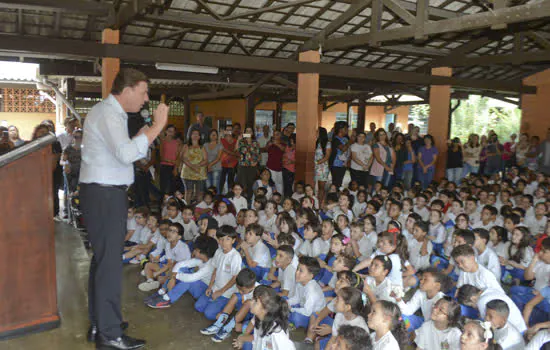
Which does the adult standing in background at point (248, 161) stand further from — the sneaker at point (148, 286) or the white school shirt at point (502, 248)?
the white school shirt at point (502, 248)

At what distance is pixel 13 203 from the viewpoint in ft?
7.90

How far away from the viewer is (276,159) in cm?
757

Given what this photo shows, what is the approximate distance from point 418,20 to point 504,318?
424cm

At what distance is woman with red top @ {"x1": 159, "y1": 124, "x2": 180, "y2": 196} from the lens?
23.2 feet

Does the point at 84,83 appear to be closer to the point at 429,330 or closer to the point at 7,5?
the point at 7,5

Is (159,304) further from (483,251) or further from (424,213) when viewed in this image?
(424,213)

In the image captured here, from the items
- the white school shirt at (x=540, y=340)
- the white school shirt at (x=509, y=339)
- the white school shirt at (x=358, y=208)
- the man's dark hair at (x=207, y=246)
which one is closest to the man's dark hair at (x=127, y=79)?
the man's dark hair at (x=207, y=246)

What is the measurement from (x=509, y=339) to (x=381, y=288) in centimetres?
97

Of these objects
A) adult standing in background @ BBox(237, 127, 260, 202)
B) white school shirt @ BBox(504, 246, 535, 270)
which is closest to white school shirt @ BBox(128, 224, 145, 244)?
adult standing in background @ BBox(237, 127, 260, 202)

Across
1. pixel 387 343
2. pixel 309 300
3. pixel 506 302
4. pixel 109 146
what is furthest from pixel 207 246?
pixel 506 302

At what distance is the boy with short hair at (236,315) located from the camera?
10.9ft

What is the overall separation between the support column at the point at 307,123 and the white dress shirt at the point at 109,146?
5969mm

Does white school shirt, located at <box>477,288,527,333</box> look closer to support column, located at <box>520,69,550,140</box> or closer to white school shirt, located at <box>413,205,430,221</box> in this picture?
white school shirt, located at <box>413,205,430,221</box>

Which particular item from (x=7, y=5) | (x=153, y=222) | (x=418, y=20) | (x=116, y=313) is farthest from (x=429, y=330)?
(x=7, y=5)
